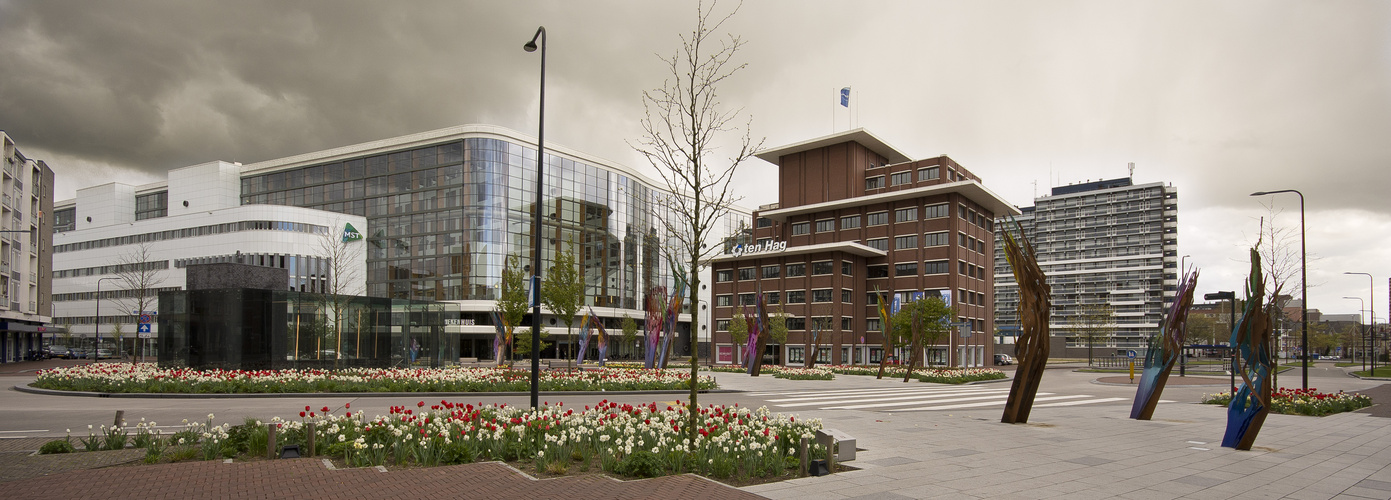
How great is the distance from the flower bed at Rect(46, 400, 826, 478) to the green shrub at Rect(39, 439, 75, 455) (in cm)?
32

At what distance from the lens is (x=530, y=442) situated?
10977mm

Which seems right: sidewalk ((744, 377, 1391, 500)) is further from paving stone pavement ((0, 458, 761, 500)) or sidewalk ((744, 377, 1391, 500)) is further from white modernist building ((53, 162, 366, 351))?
white modernist building ((53, 162, 366, 351))

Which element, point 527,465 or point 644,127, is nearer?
point 527,465

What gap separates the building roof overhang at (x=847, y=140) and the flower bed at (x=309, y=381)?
2127 inches

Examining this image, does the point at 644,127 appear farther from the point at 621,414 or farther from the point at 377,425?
the point at 377,425

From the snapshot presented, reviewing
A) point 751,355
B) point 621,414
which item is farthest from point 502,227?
point 621,414

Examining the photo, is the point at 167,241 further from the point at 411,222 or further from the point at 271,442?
the point at 271,442

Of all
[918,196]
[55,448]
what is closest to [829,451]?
[55,448]

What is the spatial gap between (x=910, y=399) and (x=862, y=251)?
4996 cm

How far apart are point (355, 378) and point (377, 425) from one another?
52.0 ft

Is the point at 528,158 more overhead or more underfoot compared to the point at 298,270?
more overhead

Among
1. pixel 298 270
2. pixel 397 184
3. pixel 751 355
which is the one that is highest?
pixel 397 184

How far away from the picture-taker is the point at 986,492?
9555 millimetres

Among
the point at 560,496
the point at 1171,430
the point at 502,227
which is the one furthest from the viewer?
the point at 502,227
